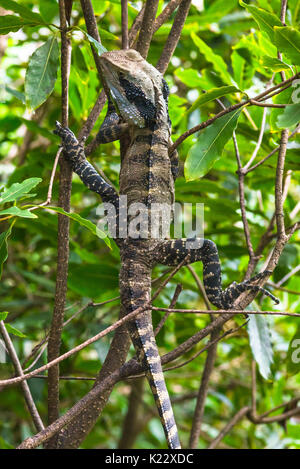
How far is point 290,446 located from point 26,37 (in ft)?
12.4

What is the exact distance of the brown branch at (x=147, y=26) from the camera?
264cm

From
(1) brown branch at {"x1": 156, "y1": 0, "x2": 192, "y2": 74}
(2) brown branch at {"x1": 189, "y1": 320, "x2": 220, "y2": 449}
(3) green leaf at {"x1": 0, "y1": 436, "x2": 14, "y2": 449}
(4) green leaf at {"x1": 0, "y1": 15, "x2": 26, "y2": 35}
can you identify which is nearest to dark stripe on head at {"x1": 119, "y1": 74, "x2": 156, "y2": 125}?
(1) brown branch at {"x1": 156, "y1": 0, "x2": 192, "y2": 74}

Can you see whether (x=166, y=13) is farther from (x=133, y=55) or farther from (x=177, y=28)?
(x=133, y=55)

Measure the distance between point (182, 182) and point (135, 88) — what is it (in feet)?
2.30

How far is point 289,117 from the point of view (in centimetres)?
202

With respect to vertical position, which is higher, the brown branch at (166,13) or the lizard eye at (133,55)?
the brown branch at (166,13)

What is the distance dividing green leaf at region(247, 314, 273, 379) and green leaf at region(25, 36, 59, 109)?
161cm

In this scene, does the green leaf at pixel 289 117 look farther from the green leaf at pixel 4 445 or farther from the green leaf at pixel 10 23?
the green leaf at pixel 4 445

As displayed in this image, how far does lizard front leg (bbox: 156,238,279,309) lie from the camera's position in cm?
281

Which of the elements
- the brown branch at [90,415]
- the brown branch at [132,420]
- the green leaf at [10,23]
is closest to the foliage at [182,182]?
the green leaf at [10,23]

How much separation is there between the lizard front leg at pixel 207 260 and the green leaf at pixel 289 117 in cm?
98
